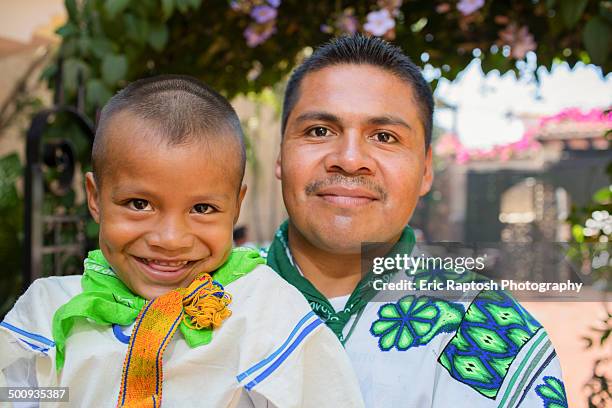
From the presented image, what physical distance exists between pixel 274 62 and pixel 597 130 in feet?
35.4

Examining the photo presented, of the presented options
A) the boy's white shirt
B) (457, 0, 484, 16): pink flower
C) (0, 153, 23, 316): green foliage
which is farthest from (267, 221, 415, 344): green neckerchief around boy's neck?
(0, 153, 23, 316): green foliage

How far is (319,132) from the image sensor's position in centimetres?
186

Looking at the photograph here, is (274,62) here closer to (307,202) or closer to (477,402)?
(307,202)

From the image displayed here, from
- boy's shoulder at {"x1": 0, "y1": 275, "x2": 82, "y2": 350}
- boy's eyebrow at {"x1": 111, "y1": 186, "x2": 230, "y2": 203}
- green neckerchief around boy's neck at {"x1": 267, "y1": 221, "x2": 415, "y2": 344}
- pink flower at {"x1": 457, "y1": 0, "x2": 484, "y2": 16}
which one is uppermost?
pink flower at {"x1": 457, "y1": 0, "x2": 484, "y2": 16}

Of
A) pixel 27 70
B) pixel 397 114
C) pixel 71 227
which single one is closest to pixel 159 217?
pixel 397 114

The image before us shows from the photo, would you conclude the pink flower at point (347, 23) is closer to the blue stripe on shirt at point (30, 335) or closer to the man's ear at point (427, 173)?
the man's ear at point (427, 173)

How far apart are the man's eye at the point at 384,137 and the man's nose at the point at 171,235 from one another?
615 mm

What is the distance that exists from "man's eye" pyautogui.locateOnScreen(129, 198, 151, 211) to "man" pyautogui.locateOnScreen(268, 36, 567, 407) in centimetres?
47

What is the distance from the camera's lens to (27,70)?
19.4 ft

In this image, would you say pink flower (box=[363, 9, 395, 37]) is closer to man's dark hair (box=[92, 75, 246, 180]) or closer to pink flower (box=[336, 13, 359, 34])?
pink flower (box=[336, 13, 359, 34])

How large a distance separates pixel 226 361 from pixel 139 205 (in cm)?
40

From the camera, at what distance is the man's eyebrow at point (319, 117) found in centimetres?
181

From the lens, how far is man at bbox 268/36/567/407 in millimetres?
1580

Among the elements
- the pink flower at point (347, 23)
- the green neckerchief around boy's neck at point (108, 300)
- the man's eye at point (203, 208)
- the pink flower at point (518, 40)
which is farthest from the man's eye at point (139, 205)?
the pink flower at point (518, 40)
